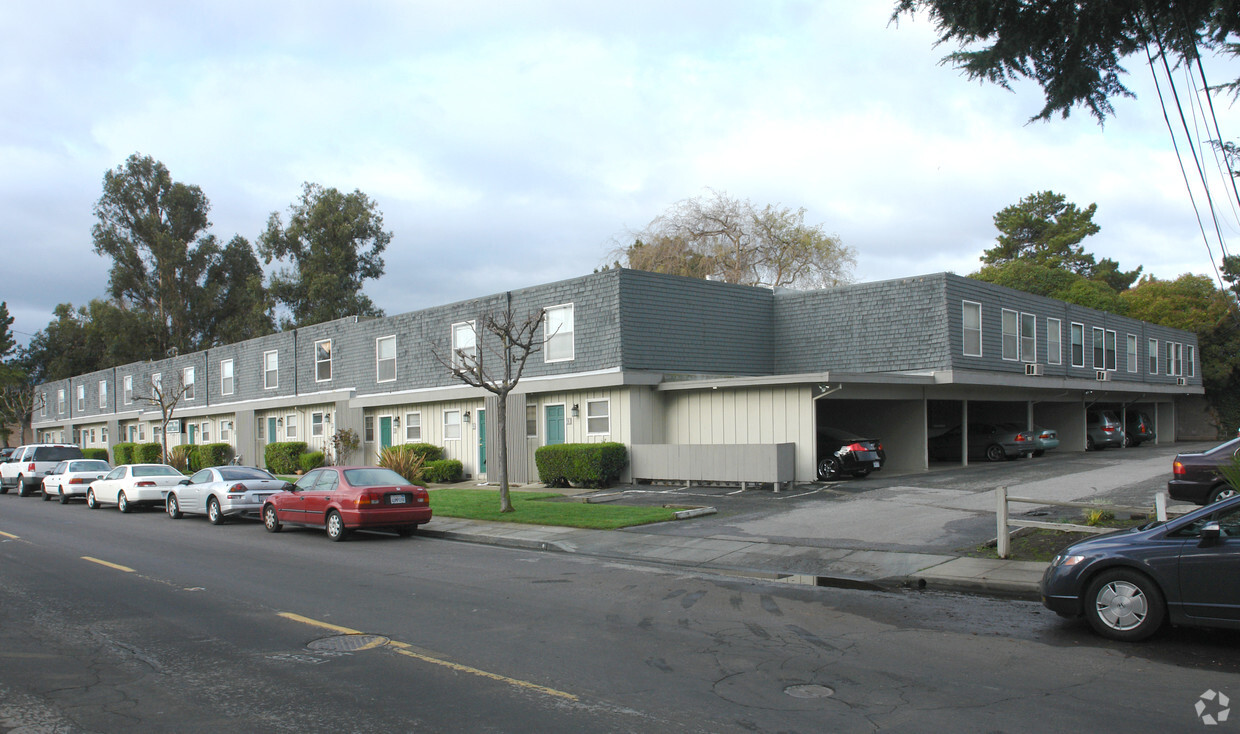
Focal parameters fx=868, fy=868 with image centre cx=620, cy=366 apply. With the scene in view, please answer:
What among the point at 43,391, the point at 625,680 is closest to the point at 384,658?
the point at 625,680

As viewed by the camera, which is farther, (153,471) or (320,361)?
(320,361)

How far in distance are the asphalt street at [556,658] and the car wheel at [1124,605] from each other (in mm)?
156

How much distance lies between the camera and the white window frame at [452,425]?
29.2 metres

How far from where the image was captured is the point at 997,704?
5.97 meters

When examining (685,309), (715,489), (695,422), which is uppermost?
(685,309)

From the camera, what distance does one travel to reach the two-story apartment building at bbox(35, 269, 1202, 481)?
74.8 feet

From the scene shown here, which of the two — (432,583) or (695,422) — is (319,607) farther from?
(695,422)

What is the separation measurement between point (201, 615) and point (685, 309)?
17.4 metres

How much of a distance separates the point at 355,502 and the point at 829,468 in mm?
11975

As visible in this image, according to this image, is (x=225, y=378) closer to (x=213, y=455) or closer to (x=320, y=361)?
(x=213, y=455)

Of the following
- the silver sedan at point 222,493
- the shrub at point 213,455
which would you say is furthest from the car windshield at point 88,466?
the shrub at point 213,455

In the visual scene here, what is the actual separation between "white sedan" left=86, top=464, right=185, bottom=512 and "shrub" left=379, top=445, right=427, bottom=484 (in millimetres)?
6456

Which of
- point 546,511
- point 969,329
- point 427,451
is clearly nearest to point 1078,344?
point 969,329

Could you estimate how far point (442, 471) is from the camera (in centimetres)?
2822
